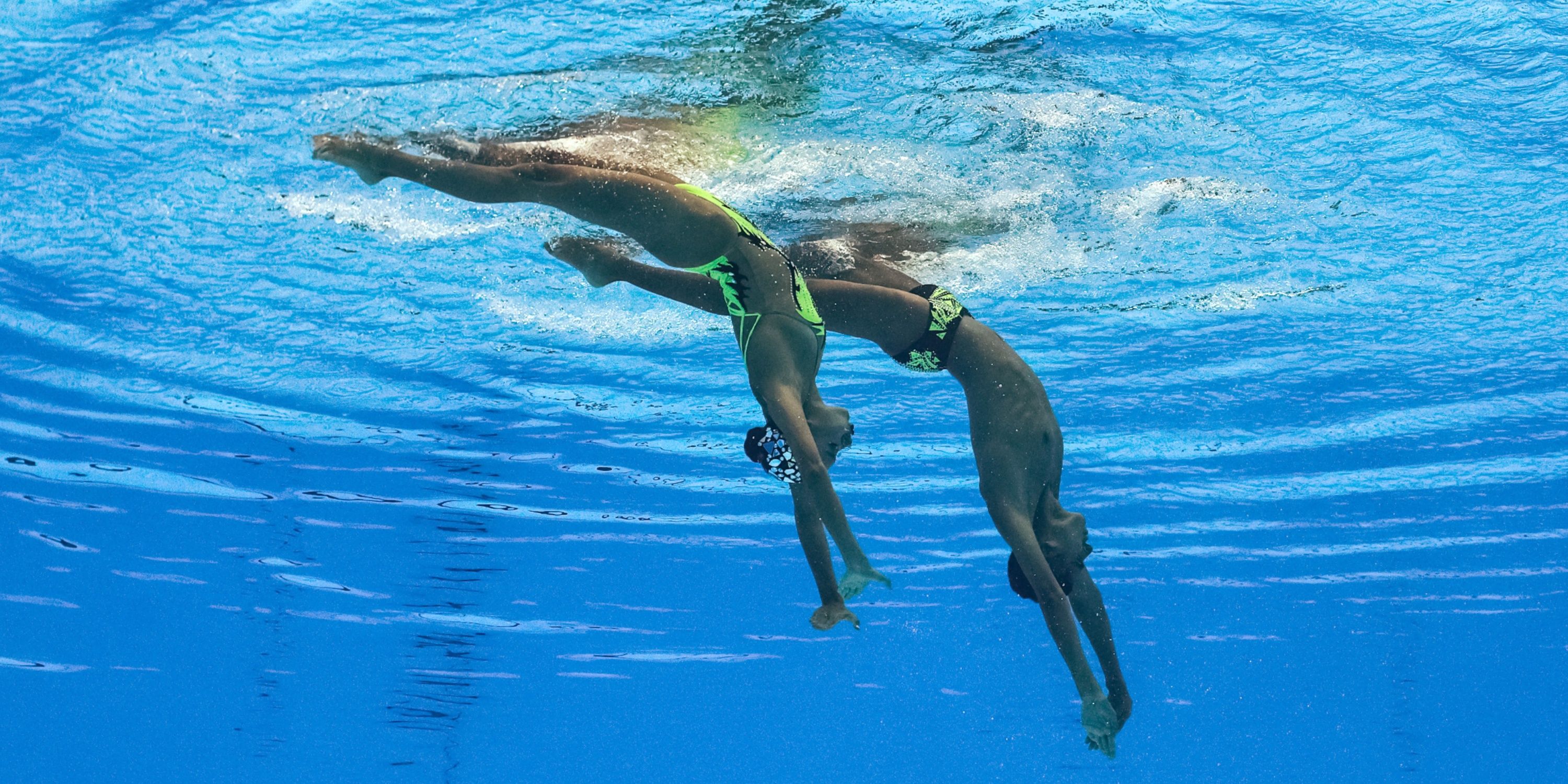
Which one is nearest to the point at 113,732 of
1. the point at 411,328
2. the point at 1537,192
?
the point at 411,328

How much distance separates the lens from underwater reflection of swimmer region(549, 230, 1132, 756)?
21.7 ft

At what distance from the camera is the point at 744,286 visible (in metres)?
7.07

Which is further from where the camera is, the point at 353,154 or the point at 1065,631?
the point at 353,154

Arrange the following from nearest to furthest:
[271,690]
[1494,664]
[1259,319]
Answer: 1. [1259,319]
2. [1494,664]
3. [271,690]

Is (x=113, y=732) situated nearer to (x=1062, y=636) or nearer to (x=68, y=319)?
(x=68, y=319)

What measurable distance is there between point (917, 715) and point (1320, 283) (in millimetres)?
39583

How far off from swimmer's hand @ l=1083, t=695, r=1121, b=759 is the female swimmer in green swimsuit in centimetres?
148

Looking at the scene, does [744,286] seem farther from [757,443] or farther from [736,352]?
[736,352]

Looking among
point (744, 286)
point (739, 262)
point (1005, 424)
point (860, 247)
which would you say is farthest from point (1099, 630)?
point (860, 247)

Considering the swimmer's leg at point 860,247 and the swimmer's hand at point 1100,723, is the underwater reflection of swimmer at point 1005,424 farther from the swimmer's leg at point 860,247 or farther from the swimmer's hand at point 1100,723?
the swimmer's leg at point 860,247

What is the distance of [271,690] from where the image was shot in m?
38.2

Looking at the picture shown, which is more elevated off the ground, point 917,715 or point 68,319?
point 68,319

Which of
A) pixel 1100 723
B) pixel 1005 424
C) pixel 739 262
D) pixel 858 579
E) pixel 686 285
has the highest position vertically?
pixel 739 262

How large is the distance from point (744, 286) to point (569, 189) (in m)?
1.29
